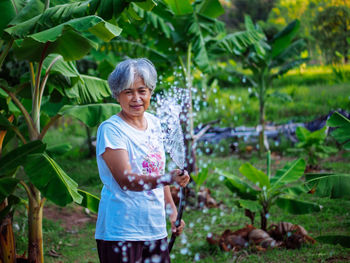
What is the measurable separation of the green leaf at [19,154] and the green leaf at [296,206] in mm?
2426

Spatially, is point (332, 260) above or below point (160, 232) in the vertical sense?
below

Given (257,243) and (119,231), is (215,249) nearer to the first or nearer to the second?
(257,243)

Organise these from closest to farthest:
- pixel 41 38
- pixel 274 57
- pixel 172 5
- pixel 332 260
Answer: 1. pixel 41 38
2. pixel 332 260
3. pixel 172 5
4. pixel 274 57

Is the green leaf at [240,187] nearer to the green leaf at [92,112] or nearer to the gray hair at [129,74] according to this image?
the green leaf at [92,112]

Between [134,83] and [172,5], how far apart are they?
3888mm

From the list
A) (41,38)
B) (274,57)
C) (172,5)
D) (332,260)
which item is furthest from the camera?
(274,57)

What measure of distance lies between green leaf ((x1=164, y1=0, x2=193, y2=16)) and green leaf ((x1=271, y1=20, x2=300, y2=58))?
2.70m

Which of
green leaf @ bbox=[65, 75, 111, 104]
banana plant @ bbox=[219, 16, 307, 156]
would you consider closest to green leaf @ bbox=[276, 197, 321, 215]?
green leaf @ bbox=[65, 75, 111, 104]

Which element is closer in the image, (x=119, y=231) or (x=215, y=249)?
(x=119, y=231)

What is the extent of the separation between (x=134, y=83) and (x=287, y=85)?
520 inches

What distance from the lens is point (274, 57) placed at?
8.23 meters

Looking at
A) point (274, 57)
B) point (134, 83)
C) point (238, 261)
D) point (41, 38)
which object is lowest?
point (238, 261)

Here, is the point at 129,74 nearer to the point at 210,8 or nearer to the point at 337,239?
the point at 337,239

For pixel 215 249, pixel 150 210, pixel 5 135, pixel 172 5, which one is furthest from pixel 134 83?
pixel 172 5
